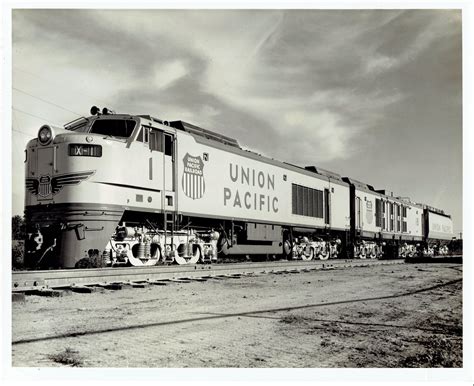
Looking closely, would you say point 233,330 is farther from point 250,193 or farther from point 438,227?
point 438,227

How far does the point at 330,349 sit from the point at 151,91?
6434 millimetres

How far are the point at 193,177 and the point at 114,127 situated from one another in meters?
2.94

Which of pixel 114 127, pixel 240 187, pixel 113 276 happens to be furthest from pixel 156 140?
pixel 240 187

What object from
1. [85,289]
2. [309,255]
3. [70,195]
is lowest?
[309,255]

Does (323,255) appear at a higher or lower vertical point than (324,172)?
lower

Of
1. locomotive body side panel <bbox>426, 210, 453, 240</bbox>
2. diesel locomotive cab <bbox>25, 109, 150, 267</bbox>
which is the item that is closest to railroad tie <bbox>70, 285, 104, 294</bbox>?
diesel locomotive cab <bbox>25, 109, 150, 267</bbox>

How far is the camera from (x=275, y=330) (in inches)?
244

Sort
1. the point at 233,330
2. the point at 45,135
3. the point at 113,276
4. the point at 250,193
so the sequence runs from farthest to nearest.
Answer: the point at 250,193 < the point at 45,135 < the point at 113,276 < the point at 233,330

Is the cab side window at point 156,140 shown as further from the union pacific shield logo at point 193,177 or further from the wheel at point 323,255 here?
the wheel at point 323,255

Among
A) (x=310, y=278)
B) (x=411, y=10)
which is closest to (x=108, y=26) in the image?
(x=411, y=10)

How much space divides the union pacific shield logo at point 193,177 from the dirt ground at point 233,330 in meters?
4.75

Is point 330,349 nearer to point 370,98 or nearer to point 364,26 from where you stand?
point 364,26

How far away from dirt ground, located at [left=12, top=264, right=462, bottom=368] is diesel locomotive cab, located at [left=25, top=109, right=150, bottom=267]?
2.12 meters

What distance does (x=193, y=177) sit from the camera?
1403 centimetres
